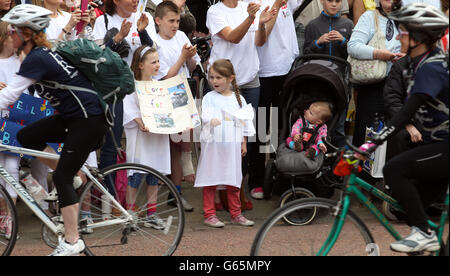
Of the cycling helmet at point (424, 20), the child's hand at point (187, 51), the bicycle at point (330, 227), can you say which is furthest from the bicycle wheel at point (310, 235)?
the child's hand at point (187, 51)

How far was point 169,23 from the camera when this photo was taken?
7.05 m

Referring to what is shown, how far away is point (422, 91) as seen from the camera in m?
4.68

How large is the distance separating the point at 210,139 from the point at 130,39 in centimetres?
124

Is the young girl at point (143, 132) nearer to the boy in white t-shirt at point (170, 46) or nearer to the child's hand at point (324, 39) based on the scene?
the boy in white t-shirt at point (170, 46)

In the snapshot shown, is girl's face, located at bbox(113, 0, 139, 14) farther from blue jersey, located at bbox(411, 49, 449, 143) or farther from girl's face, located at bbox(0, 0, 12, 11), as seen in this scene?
blue jersey, located at bbox(411, 49, 449, 143)

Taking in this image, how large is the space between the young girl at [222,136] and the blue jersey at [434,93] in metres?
2.37

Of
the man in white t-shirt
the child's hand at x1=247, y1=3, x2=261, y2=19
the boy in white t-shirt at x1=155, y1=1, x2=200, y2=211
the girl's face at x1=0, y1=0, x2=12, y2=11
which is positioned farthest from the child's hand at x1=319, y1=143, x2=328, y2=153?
the girl's face at x1=0, y1=0, x2=12, y2=11

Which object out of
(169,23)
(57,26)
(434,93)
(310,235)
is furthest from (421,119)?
(57,26)

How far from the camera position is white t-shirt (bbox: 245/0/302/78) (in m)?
7.62

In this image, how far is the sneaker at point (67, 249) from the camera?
5.30 m

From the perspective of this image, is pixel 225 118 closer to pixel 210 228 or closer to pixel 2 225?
pixel 210 228

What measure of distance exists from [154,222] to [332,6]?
3286 millimetres

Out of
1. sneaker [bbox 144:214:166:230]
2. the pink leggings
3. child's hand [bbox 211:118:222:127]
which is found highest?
child's hand [bbox 211:118:222:127]

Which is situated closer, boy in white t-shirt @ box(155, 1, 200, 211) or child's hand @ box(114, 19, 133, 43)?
child's hand @ box(114, 19, 133, 43)
